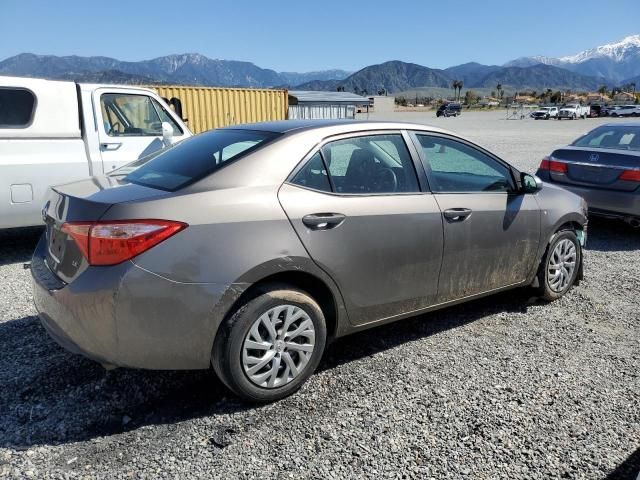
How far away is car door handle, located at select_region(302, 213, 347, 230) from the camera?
295cm

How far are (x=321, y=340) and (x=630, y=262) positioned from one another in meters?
4.70

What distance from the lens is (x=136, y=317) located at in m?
2.56

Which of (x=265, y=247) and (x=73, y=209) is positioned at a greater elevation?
(x=73, y=209)

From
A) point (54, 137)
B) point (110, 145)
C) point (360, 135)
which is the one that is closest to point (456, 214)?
point (360, 135)

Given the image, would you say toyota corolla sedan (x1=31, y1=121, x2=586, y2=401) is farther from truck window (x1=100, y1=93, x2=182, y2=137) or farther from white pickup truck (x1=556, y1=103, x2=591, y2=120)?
white pickup truck (x1=556, y1=103, x2=591, y2=120)

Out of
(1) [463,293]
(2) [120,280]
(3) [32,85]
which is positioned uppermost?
(3) [32,85]

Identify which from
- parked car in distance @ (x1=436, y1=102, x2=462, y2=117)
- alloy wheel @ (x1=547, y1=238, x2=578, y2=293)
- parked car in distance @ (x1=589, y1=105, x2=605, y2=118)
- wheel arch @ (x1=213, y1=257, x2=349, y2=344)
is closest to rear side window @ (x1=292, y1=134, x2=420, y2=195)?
wheel arch @ (x1=213, y1=257, x2=349, y2=344)

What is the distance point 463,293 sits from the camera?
388 cm

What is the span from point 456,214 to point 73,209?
2.45 meters

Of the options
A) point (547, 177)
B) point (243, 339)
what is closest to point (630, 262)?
point (547, 177)

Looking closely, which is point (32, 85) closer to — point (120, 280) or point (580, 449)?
point (120, 280)

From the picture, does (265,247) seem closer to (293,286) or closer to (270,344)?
(293,286)

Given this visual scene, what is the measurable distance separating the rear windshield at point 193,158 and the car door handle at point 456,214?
132 cm

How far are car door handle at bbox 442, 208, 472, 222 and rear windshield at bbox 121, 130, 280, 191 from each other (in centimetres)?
132
